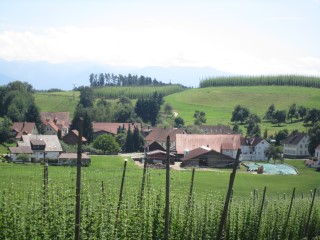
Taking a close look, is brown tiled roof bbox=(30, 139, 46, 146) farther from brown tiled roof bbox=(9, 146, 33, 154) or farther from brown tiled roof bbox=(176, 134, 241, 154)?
brown tiled roof bbox=(176, 134, 241, 154)

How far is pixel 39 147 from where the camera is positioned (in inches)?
2707

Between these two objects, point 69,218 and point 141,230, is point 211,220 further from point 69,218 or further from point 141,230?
point 69,218

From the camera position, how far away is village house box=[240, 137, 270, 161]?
85.4m

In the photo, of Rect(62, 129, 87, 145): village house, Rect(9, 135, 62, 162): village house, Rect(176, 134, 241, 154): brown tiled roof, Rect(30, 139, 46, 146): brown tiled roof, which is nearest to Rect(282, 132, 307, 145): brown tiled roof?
Rect(176, 134, 241, 154): brown tiled roof

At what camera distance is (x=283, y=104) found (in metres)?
141

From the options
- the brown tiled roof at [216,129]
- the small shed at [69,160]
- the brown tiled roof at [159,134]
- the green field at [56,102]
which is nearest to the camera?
the small shed at [69,160]

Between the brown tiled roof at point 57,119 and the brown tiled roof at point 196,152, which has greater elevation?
the brown tiled roof at point 196,152

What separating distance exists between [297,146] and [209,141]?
17676 mm

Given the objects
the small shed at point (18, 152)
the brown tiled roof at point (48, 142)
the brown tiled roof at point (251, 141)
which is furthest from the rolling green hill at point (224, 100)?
the small shed at point (18, 152)

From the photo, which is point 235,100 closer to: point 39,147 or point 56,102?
point 56,102

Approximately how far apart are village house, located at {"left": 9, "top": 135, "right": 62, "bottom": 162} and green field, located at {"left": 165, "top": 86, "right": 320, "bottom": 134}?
5441 cm

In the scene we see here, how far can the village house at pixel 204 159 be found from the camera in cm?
6694

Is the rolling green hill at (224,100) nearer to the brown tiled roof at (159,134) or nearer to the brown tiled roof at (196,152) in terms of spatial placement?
the brown tiled roof at (159,134)

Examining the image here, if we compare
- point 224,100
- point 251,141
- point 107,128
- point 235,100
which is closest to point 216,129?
point 251,141
